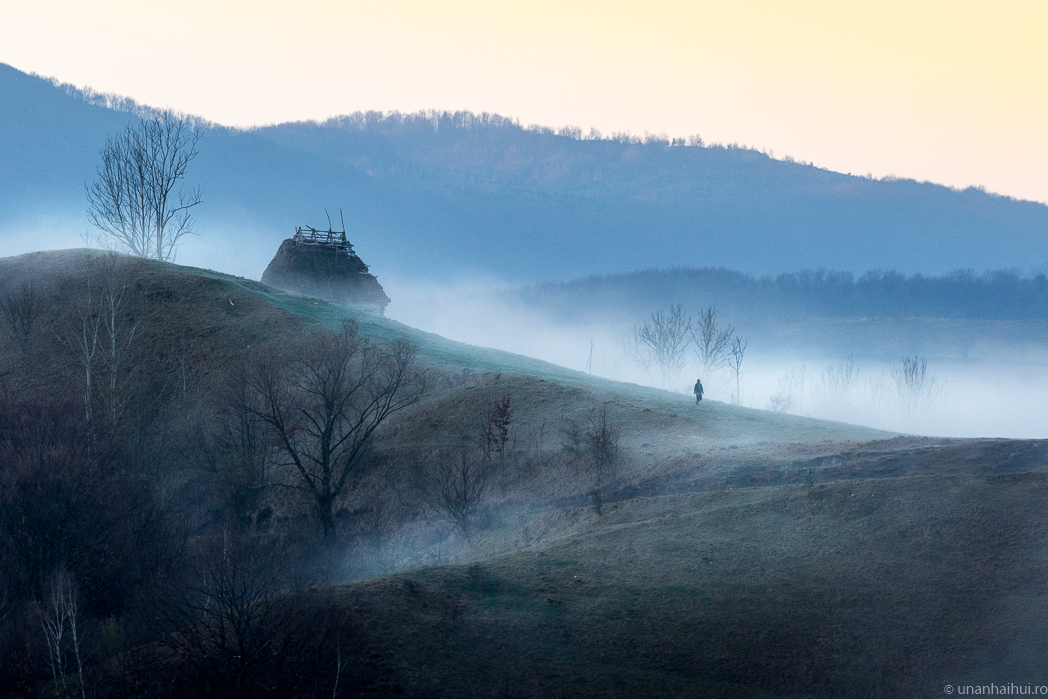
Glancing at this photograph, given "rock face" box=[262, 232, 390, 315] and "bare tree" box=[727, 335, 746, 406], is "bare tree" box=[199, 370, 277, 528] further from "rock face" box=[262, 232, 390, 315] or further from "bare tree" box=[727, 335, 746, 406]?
"bare tree" box=[727, 335, 746, 406]

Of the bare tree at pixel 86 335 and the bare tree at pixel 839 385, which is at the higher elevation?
the bare tree at pixel 86 335

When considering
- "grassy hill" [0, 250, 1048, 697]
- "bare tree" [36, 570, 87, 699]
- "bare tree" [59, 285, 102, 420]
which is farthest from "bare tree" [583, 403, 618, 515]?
"bare tree" [59, 285, 102, 420]

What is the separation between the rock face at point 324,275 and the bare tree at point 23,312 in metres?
17.1

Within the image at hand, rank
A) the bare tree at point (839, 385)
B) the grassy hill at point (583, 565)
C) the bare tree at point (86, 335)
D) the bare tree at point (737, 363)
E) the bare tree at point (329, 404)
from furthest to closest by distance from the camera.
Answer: the bare tree at point (839, 385) → the bare tree at point (737, 363) → the bare tree at point (86, 335) → the bare tree at point (329, 404) → the grassy hill at point (583, 565)

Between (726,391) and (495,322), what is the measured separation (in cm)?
6621

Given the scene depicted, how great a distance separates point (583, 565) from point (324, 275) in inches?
1798

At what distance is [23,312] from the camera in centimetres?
4831

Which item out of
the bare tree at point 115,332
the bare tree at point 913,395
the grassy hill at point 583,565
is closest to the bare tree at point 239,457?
the grassy hill at point 583,565

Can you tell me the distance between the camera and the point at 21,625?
→ 22219mm

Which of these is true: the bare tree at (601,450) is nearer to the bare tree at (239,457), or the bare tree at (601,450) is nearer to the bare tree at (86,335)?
the bare tree at (239,457)

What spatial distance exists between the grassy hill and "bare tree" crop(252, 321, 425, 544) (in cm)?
122

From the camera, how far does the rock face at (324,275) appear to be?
63.7m

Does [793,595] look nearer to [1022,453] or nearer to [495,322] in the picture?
[1022,453]

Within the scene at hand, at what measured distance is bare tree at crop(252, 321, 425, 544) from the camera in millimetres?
33781
